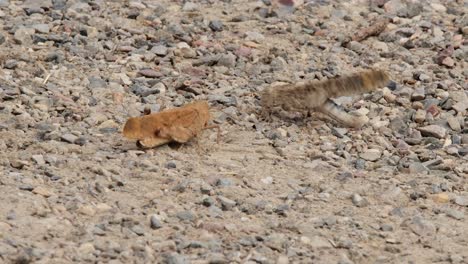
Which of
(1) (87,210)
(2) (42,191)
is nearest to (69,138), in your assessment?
(2) (42,191)

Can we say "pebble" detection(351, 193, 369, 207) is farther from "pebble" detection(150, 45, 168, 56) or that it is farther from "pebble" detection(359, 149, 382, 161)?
"pebble" detection(150, 45, 168, 56)

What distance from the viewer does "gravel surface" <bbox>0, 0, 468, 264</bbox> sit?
4609mm

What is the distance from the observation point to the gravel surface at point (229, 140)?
4609 mm

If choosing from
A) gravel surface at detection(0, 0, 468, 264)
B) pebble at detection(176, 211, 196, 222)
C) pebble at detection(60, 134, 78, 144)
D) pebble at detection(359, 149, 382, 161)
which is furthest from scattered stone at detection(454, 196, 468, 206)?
pebble at detection(60, 134, 78, 144)

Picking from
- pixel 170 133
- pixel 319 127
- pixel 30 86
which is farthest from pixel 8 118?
pixel 319 127

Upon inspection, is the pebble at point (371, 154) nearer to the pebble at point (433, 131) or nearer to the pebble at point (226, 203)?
the pebble at point (433, 131)

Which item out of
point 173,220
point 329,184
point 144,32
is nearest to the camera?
point 173,220

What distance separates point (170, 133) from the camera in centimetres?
536

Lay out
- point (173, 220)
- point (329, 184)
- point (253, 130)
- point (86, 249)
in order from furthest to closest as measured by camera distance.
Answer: point (253, 130)
point (329, 184)
point (173, 220)
point (86, 249)

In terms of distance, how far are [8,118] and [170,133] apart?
0.79 m

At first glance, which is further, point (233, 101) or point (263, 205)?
point (233, 101)

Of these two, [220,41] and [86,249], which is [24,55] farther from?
[86,249]

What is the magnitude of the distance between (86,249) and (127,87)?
1.73m

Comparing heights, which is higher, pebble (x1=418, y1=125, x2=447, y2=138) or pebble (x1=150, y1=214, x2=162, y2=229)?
pebble (x1=150, y1=214, x2=162, y2=229)
